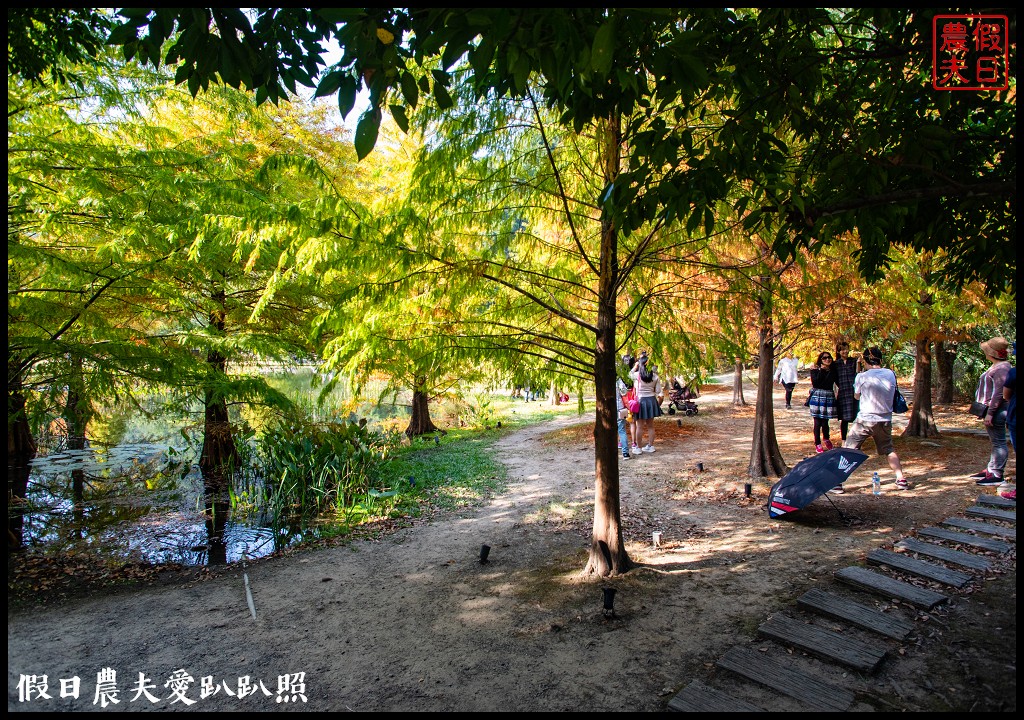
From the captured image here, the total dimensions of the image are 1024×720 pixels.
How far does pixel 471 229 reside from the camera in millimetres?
4910

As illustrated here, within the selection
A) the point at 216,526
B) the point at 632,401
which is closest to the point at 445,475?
the point at 216,526

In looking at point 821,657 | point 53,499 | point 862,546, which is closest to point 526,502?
point 862,546

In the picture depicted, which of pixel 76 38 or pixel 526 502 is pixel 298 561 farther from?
pixel 76 38

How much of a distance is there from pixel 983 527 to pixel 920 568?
1.46 metres

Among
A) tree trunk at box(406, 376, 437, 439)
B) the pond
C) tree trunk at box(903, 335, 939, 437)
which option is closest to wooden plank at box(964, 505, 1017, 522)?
tree trunk at box(903, 335, 939, 437)

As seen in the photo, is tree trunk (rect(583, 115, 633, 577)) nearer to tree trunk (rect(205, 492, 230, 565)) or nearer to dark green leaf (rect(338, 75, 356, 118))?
dark green leaf (rect(338, 75, 356, 118))

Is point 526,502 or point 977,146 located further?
point 526,502

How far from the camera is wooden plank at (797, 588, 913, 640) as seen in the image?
3479mm

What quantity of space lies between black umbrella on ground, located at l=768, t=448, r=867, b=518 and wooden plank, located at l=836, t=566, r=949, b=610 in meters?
1.46

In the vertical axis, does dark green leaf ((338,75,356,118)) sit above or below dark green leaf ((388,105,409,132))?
below

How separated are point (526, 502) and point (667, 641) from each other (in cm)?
424

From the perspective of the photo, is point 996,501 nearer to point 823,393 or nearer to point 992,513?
point 992,513

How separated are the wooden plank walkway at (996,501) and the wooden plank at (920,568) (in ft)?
7.01

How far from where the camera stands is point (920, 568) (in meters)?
4.27
